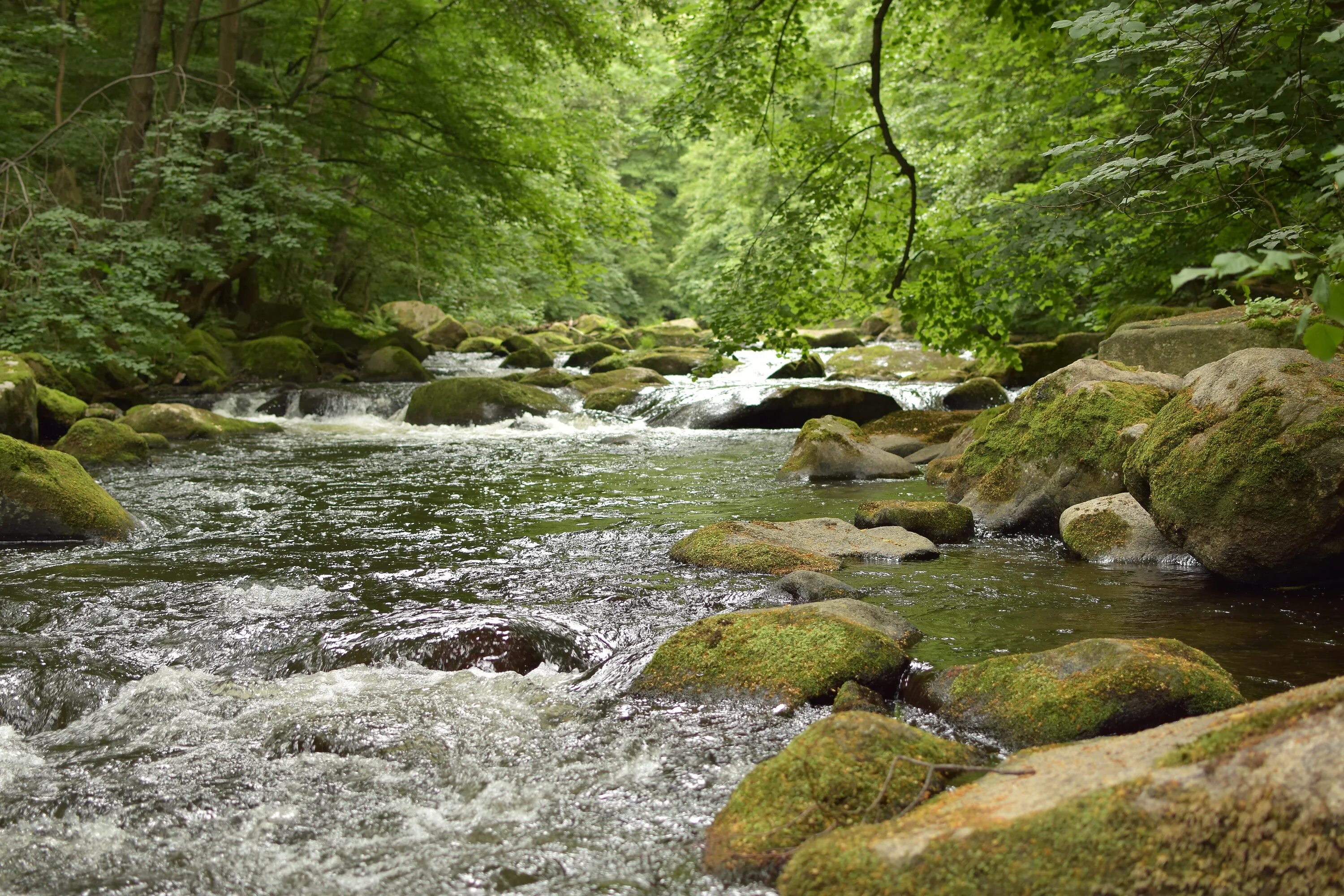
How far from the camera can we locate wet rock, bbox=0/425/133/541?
21.1ft

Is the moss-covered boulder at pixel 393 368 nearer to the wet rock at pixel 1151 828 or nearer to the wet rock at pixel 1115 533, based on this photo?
the wet rock at pixel 1115 533

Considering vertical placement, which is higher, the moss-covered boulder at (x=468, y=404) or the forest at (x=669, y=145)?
the forest at (x=669, y=145)

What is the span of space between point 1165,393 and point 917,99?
14049 mm

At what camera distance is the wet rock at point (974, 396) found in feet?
44.9

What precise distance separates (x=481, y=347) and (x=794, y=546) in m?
22.8

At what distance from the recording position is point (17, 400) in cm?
977

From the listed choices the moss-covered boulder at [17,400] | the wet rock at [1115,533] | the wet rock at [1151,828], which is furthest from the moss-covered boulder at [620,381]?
the wet rock at [1151,828]

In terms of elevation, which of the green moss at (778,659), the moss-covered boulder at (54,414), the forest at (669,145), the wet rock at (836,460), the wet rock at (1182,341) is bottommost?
the wet rock at (836,460)

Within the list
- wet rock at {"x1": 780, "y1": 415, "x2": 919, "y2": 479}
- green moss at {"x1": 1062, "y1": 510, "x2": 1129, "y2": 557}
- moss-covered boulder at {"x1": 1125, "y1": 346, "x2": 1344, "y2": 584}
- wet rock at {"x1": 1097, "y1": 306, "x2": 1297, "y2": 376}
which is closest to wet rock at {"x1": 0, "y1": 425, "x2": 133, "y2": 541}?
wet rock at {"x1": 780, "y1": 415, "x2": 919, "y2": 479}

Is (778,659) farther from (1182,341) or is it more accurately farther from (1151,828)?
(1182,341)

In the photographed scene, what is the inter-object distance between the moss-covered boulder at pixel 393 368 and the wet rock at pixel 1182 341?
44.4 ft

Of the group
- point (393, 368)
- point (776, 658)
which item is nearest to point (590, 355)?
point (393, 368)

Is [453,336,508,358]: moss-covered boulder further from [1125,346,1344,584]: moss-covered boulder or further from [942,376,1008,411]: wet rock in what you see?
[1125,346,1344,584]: moss-covered boulder

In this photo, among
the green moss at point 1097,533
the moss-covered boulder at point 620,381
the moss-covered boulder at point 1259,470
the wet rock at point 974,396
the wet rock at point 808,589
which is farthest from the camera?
the moss-covered boulder at point 620,381
